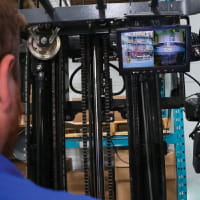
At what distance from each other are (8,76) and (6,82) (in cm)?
2

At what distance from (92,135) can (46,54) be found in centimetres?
35

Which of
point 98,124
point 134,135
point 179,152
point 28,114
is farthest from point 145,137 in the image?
point 179,152

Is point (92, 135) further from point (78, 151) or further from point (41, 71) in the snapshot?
point (78, 151)

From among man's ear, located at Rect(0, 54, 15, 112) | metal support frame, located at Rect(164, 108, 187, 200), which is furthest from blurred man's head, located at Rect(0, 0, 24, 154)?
metal support frame, located at Rect(164, 108, 187, 200)

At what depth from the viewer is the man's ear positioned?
1.61 ft

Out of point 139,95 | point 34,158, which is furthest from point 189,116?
point 34,158

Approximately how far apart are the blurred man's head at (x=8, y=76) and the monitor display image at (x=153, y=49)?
1.68ft

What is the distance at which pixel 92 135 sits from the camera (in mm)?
1296

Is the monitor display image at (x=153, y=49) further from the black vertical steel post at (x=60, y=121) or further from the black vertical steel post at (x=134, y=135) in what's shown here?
the black vertical steel post at (x=60, y=121)

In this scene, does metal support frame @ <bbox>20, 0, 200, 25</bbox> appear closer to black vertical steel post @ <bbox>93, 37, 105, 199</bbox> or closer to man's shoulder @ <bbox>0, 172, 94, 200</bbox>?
black vertical steel post @ <bbox>93, 37, 105, 199</bbox>

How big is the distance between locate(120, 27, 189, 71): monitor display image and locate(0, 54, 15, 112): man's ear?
581mm

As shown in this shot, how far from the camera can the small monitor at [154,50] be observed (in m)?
1.04

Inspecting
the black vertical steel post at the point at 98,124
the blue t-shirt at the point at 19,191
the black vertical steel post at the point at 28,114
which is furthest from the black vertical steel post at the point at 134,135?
the blue t-shirt at the point at 19,191

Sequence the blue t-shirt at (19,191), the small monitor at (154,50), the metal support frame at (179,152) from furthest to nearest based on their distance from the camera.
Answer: the metal support frame at (179,152) → the small monitor at (154,50) → the blue t-shirt at (19,191)
